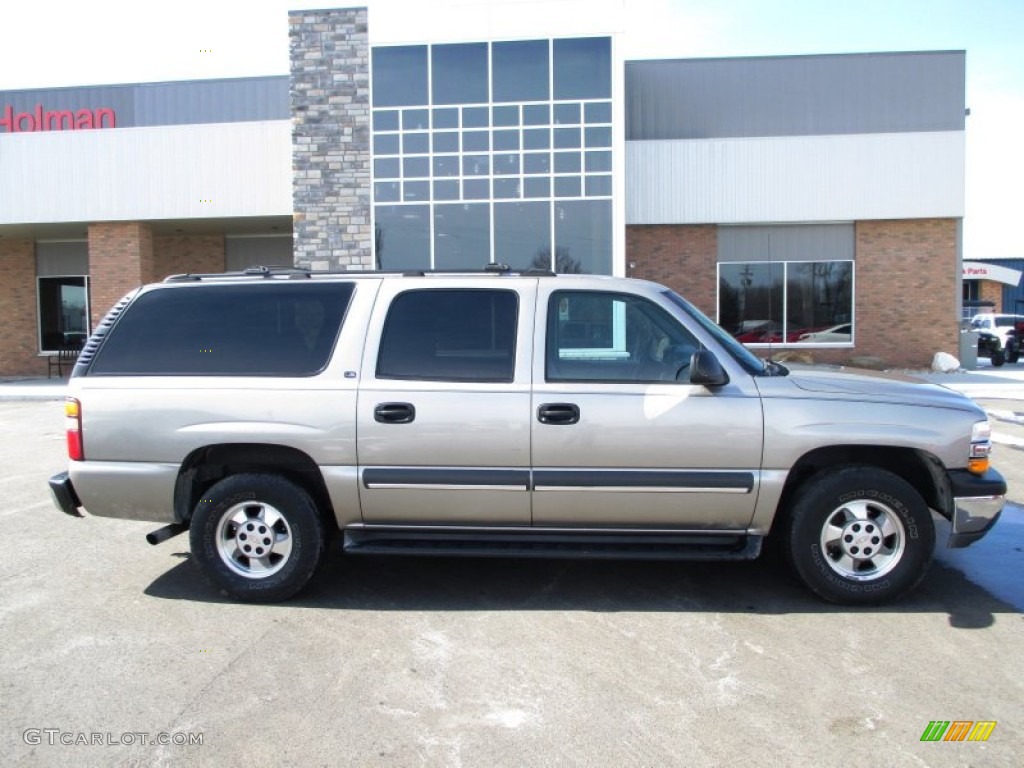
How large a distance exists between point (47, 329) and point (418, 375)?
25.7 m

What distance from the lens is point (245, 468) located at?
517 centimetres

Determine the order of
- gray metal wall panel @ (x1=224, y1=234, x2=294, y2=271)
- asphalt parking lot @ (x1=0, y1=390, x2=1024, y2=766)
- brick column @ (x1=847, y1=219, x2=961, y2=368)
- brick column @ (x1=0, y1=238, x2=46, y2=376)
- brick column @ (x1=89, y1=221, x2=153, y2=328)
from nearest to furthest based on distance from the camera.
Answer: asphalt parking lot @ (x1=0, y1=390, x2=1024, y2=766), brick column @ (x1=847, y1=219, x2=961, y2=368), brick column @ (x1=89, y1=221, x2=153, y2=328), gray metal wall panel @ (x1=224, y1=234, x2=294, y2=271), brick column @ (x1=0, y1=238, x2=46, y2=376)

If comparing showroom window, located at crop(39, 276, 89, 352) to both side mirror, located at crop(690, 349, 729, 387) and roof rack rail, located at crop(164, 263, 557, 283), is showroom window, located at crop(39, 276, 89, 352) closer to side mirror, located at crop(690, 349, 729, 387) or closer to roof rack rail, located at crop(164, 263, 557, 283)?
roof rack rail, located at crop(164, 263, 557, 283)

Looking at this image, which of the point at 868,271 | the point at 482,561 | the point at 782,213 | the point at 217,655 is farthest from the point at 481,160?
the point at 217,655

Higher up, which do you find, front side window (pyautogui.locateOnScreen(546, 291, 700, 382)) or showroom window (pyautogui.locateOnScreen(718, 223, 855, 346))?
showroom window (pyautogui.locateOnScreen(718, 223, 855, 346))

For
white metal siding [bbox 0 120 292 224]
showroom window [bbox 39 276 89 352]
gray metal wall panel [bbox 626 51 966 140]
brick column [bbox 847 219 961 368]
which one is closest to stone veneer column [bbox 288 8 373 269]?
white metal siding [bbox 0 120 292 224]

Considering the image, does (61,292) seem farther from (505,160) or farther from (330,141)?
(505,160)

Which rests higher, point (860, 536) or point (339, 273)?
point (339, 273)

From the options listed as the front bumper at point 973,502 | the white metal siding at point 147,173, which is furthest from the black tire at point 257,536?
the white metal siding at point 147,173

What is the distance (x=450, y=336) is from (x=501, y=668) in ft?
6.26

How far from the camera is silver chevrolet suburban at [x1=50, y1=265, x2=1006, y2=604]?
15.5 ft

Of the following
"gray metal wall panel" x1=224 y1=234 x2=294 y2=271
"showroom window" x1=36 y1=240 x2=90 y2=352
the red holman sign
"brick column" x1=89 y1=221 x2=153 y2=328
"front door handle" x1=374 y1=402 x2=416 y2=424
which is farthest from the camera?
"showroom window" x1=36 y1=240 x2=90 y2=352

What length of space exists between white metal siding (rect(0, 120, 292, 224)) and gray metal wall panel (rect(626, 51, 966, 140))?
9.77m

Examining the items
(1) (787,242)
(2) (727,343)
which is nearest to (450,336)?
(2) (727,343)
